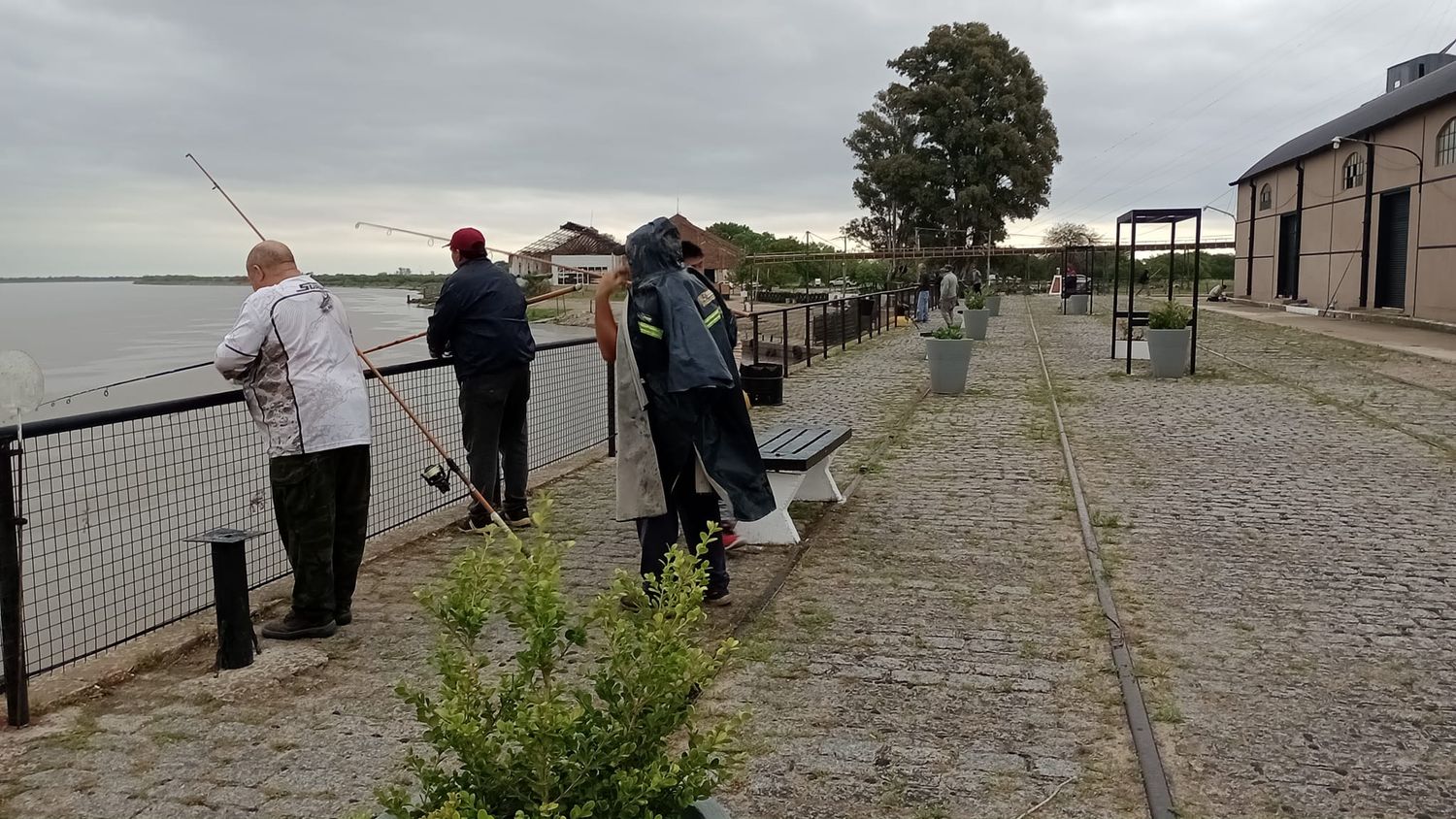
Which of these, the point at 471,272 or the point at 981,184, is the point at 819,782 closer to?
the point at 471,272

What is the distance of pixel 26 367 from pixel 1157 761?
3815mm

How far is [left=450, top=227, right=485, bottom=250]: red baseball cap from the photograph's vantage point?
20.9ft

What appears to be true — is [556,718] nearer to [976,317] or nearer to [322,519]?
[322,519]

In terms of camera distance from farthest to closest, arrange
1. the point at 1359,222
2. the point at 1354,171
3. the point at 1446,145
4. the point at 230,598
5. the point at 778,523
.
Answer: the point at 1354,171, the point at 1359,222, the point at 1446,145, the point at 778,523, the point at 230,598

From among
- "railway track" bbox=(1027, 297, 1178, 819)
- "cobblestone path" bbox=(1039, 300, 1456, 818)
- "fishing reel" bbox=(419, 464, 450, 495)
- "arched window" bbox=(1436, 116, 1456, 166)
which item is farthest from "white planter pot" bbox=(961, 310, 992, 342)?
"fishing reel" bbox=(419, 464, 450, 495)

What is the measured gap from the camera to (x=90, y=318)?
5250 cm

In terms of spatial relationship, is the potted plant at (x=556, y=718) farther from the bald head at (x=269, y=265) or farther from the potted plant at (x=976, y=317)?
the potted plant at (x=976, y=317)

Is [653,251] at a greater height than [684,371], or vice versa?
[653,251]

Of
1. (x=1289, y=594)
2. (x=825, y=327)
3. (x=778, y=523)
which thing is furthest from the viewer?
(x=825, y=327)

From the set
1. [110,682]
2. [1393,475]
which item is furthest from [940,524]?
[110,682]

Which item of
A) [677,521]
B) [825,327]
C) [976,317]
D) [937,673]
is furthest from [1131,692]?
[976,317]

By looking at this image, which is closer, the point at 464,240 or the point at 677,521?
the point at 677,521

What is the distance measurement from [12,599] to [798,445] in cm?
406

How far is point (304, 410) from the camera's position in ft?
14.5
